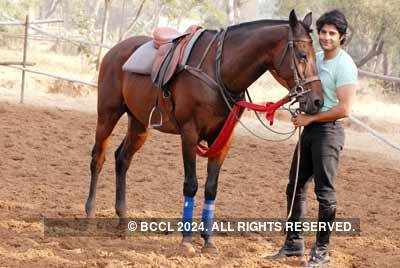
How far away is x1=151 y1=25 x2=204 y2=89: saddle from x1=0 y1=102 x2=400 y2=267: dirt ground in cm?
134

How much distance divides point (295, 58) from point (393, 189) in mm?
4060

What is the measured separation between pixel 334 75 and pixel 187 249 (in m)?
1.69

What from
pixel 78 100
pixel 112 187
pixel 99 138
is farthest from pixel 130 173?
pixel 78 100

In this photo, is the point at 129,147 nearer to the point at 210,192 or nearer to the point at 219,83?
the point at 210,192

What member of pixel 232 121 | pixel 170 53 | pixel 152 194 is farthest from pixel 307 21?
pixel 152 194

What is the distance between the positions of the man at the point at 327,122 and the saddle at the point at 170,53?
3.47 ft

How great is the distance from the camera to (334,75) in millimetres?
4219

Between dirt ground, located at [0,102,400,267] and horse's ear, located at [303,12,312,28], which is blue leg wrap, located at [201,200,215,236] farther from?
horse's ear, located at [303,12,312,28]

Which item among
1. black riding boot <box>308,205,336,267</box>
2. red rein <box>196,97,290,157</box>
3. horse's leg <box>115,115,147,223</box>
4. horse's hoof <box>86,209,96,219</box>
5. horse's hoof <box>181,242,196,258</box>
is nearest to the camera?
black riding boot <box>308,205,336,267</box>

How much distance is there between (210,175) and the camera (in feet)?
16.2

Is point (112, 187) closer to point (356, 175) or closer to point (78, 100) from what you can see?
point (356, 175)

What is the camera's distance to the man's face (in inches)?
164

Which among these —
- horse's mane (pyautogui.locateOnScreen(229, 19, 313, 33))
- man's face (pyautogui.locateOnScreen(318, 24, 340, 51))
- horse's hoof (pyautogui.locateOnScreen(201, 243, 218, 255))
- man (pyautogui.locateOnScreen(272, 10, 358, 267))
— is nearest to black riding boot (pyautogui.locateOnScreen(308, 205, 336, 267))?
man (pyautogui.locateOnScreen(272, 10, 358, 267))

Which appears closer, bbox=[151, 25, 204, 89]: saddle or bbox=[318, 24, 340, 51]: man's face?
bbox=[318, 24, 340, 51]: man's face
